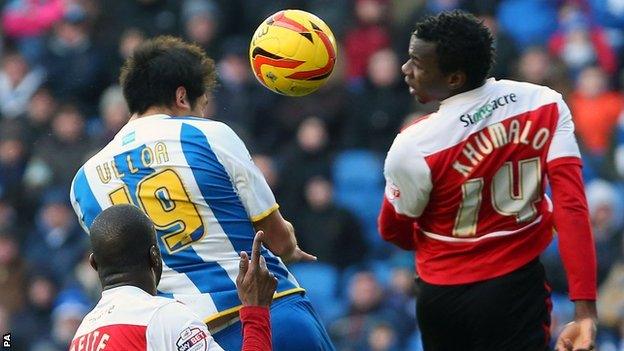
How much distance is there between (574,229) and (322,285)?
6840 mm

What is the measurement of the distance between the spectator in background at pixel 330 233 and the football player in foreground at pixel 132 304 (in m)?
7.65

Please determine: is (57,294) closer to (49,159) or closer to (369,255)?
(49,159)

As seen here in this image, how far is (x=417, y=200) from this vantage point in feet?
22.5

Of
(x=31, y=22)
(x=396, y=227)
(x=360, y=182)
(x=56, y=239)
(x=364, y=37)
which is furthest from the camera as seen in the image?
(x=31, y=22)

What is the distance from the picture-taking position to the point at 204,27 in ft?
49.7

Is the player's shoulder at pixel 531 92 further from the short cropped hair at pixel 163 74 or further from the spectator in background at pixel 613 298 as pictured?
the spectator in background at pixel 613 298

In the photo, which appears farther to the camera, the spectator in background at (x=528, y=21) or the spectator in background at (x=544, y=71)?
the spectator in background at (x=528, y=21)

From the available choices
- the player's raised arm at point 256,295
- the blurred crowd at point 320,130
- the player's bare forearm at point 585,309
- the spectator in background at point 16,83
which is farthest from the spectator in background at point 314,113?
the player's raised arm at point 256,295

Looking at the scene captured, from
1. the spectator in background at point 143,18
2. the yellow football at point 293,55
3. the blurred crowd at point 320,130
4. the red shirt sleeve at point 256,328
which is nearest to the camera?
the red shirt sleeve at point 256,328

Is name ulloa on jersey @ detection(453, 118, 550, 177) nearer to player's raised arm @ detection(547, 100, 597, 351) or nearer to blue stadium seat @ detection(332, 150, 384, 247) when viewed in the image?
player's raised arm @ detection(547, 100, 597, 351)

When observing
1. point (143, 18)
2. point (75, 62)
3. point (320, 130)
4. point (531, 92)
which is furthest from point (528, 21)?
point (531, 92)

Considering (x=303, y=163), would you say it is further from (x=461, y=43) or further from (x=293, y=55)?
(x=461, y=43)

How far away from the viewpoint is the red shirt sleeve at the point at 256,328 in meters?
5.68

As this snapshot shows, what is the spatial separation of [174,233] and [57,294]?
25.9ft
